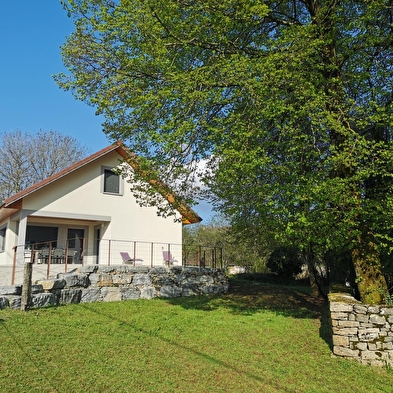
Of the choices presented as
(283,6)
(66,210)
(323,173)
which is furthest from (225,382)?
(66,210)

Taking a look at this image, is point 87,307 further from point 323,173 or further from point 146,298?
point 323,173

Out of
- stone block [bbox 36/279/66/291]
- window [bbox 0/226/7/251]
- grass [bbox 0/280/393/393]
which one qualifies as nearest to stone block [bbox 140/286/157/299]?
grass [bbox 0/280/393/393]

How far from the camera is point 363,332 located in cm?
721

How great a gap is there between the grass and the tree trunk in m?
1.46

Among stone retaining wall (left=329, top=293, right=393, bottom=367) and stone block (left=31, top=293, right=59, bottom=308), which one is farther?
stone block (left=31, top=293, right=59, bottom=308)

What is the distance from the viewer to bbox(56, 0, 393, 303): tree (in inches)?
291

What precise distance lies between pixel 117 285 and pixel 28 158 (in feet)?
65.1

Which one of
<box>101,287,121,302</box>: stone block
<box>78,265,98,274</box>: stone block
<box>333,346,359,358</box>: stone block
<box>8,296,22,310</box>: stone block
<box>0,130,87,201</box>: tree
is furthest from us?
<box>0,130,87,201</box>: tree

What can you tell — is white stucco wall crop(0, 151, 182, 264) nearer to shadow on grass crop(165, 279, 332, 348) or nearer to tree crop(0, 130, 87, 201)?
shadow on grass crop(165, 279, 332, 348)

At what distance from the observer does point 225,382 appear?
18.8 feet

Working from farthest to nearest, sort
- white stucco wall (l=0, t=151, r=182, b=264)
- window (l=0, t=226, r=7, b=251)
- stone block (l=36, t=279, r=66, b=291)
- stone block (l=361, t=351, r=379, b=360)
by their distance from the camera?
1. window (l=0, t=226, r=7, b=251)
2. white stucco wall (l=0, t=151, r=182, b=264)
3. stone block (l=36, t=279, r=66, b=291)
4. stone block (l=361, t=351, r=379, b=360)

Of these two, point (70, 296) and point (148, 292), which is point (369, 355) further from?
point (70, 296)

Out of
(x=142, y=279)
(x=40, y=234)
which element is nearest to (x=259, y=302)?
(x=142, y=279)

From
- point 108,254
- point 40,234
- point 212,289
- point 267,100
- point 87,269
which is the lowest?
point 212,289
